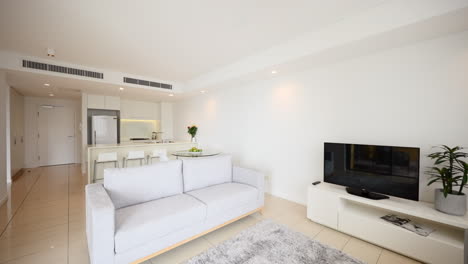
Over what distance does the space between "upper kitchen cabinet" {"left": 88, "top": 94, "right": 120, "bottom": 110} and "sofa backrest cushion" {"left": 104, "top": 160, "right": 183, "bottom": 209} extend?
15.1 feet

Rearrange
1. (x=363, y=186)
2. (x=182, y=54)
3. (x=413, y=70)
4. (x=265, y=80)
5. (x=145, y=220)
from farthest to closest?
(x=265, y=80) → (x=182, y=54) → (x=363, y=186) → (x=413, y=70) → (x=145, y=220)

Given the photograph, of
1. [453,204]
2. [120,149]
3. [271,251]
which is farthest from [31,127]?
[453,204]

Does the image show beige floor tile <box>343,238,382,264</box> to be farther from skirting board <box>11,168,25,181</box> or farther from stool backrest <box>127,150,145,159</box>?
skirting board <box>11,168,25,181</box>

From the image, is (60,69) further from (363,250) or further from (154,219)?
(363,250)

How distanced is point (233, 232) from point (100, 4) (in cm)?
302

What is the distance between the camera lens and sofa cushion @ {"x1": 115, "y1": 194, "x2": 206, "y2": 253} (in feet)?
5.38

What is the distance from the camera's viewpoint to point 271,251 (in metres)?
2.04

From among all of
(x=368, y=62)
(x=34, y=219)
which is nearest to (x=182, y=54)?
(x=368, y=62)

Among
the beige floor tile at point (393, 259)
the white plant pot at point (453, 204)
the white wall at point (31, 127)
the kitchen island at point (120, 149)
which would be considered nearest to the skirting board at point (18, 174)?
the white wall at point (31, 127)

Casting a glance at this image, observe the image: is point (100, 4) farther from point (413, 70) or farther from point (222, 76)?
point (413, 70)

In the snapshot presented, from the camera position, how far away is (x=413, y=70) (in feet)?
7.52

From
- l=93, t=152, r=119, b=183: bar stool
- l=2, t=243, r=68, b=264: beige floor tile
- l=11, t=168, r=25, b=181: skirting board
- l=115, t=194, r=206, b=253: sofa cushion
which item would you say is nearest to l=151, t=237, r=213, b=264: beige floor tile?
l=115, t=194, r=206, b=253: sofa cushion

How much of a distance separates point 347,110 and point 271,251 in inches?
86.8

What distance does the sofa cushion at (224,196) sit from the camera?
2259 millimetres
